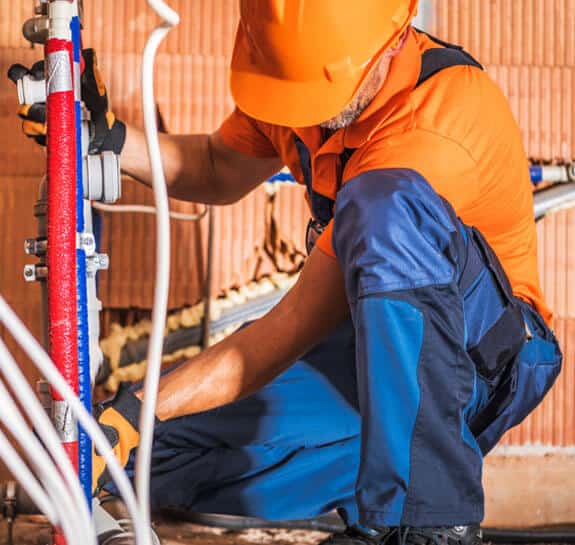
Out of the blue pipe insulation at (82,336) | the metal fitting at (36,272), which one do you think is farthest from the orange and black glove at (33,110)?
the metal fitting at (36,272)

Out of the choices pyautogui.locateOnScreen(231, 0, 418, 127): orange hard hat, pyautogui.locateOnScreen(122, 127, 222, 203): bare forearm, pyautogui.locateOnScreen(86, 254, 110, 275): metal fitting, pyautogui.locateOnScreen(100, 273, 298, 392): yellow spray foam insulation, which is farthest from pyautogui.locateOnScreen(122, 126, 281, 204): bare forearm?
pyautogui.locateOnScreen(86, 254, 110, 275): metal fitting

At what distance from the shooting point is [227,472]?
1.33 metres

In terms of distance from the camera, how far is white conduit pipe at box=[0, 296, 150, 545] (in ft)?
2.24

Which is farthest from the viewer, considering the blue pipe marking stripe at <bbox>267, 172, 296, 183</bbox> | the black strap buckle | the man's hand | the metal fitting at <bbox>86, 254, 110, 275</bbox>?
the blue pipe marking stripe at <bbox>267, 172, 296, 183</bbox>

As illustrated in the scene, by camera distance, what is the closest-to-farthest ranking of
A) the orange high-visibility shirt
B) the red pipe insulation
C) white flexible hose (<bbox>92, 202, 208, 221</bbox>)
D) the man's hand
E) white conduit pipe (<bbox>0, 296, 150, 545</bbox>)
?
1. white conduit pipe (<bbox>0, 296, 150, 545</bbox>)
2. the red pipe insulation
3. the orange high-visibility shirt
4. the man's hand
5. white flexible hose (<bbox>92, 202, 208, 221</bbox>)

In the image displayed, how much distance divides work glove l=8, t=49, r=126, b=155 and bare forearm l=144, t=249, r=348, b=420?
39 centimetres

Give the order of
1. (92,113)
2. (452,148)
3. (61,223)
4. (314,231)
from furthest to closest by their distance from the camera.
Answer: (314,231)
(92,113)
(452,148)
(61,223)

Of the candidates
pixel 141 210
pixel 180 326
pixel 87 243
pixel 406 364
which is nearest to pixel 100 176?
pixel 87 243

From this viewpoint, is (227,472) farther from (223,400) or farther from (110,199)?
(110,199)

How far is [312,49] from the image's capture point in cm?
105

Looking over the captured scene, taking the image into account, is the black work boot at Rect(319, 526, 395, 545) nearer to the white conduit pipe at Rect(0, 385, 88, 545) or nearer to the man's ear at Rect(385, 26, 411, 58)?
the white conduit pipe at Rect(0, 385, 88, 545)

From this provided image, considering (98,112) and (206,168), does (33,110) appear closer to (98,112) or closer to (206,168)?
(98,112)

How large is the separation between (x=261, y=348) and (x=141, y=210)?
22.1 inches

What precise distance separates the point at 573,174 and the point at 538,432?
525 millimetres
